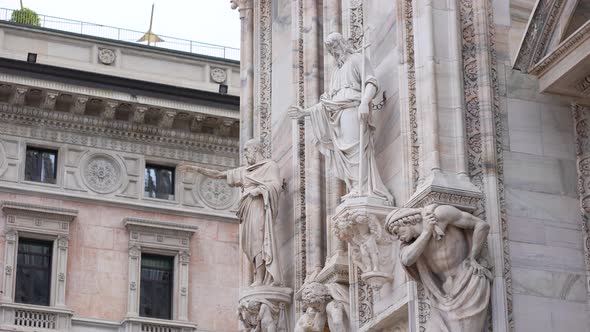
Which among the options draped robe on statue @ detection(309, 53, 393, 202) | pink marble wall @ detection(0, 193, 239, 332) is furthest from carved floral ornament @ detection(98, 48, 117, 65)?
draped robe on statue @ detection(309, 53, 393, 202)

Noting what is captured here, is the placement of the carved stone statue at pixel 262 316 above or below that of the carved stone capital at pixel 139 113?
below

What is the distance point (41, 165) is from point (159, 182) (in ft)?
11.4

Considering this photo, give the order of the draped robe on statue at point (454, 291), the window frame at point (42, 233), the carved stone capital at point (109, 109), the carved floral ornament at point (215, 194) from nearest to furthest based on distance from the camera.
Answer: the draped robe on statue at point (454, 291) → the window frame at point (42, 233) → the carved stone capital at point (109, 109) → the carved floral ornament at point (215, 194)

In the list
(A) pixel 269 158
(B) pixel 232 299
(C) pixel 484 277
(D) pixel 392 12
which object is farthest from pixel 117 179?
(C) pixel 484 277

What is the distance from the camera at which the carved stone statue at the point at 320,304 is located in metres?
20.0

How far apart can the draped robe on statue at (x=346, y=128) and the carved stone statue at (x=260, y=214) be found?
7.79 feet

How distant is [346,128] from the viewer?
19.7m

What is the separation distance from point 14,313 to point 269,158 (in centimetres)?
1788

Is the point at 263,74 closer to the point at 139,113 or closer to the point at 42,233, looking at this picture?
the point at 42,233

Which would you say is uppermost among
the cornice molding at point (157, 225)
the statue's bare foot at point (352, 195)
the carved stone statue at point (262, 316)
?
the cornice molding at point (157, 225)

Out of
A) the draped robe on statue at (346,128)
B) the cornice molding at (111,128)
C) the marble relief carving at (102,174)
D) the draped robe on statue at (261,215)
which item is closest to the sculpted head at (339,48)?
the draped robe on statue at (346,128)

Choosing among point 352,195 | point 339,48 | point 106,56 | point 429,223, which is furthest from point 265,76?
point 106,56

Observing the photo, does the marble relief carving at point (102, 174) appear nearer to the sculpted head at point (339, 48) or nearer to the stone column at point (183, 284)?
the stone column at point (183, 284)

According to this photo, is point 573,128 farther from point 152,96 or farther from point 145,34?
point 145,34
